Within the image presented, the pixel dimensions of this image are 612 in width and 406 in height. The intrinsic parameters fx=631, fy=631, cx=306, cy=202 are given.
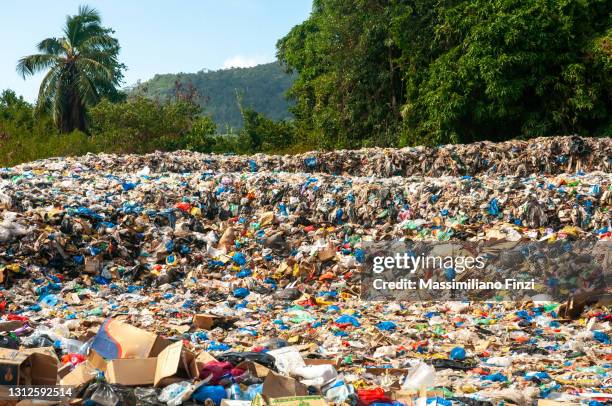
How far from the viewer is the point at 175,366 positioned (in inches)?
131

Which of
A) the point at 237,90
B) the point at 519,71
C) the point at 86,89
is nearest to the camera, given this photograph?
the point at 519,71

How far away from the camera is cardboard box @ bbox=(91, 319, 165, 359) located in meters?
3.84

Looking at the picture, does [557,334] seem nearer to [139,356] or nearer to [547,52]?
[139,356]

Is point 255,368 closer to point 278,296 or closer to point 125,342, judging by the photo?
point 125,342

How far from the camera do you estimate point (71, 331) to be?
17.7 feet

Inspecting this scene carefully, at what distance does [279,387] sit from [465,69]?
13.6m

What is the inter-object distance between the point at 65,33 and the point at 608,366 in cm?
2191

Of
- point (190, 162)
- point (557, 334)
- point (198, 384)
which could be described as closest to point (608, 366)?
point (557, 334)

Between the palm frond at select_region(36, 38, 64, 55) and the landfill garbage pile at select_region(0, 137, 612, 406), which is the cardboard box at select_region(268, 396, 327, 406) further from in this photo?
the palm frond at select_region(36, 38, 64, 55)

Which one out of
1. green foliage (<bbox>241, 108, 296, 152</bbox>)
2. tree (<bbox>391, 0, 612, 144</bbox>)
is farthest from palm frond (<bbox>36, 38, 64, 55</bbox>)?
tree (<bbox>391, 0, 612, 144</bbox>)

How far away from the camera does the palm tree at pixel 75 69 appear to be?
21.7 meters

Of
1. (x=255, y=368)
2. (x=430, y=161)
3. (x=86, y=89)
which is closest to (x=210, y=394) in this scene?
(x=255, y=368)

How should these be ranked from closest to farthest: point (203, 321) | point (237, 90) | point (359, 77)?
1. point (203, 321)
2. point (359, 77)
3. point (237, 90)

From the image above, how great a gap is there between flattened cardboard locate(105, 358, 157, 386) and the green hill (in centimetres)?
5604
